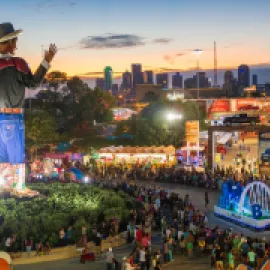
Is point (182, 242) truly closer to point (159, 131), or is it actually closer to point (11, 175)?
point (11, 175)

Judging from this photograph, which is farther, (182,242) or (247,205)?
(247,205)

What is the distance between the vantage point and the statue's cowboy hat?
21.2m

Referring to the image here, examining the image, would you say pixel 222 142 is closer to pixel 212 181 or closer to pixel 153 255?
pixel 212 181

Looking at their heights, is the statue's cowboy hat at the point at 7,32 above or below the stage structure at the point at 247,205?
above

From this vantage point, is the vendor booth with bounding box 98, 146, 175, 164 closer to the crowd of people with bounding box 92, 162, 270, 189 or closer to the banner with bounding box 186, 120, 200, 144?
the crowd of people with bounding box 92, 162, 270, 189

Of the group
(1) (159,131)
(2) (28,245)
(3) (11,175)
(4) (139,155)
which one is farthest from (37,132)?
(2) (28,245)

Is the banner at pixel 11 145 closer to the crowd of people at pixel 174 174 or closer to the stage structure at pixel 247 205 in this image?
the stage structure at pixel 247 205

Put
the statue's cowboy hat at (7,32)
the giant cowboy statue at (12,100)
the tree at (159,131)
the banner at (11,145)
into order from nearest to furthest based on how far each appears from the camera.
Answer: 1. the statue's cowboy hat at (7,32)
2. the giant cowboy statue at (12,100)
3. the banner at (11,145)
4. the tree at (159,131)

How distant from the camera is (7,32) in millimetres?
21484

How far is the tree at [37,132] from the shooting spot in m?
47.2

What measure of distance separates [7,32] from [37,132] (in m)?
26.6

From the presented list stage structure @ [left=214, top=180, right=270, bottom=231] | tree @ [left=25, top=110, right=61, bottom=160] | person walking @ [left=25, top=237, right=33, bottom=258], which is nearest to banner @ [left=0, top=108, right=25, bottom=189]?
person walking @ [left=25, top=237, right=33, bottom=258]

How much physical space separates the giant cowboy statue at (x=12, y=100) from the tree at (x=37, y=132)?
24873 mm

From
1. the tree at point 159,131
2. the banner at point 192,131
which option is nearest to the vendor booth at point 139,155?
the banner at point 192,131
